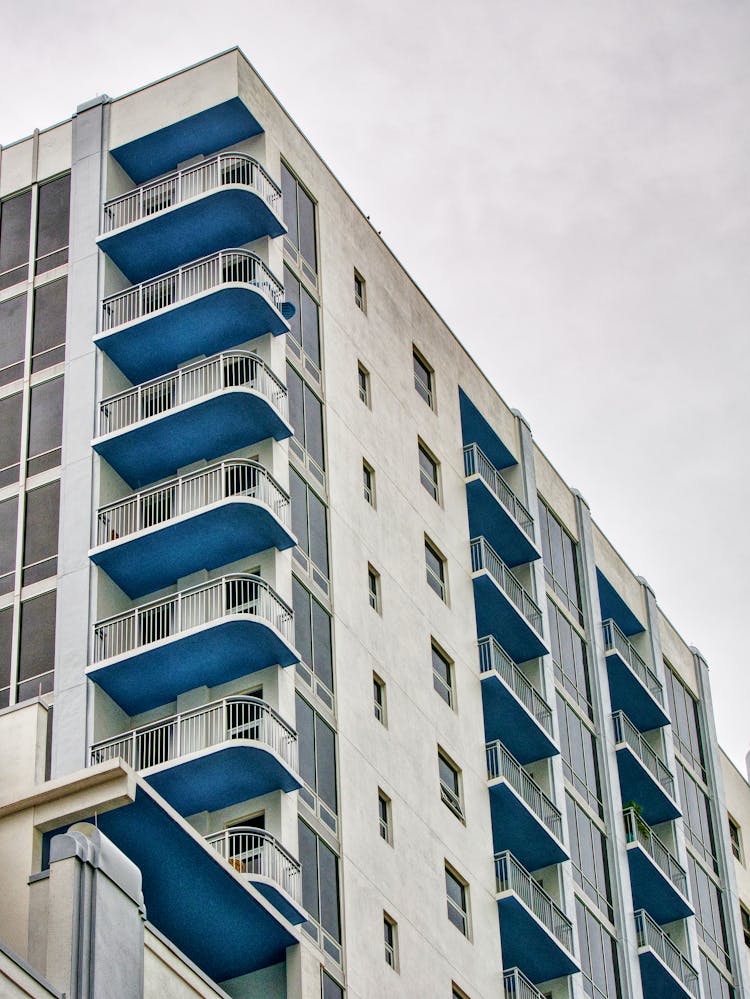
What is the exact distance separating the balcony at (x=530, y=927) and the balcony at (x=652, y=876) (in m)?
6.81

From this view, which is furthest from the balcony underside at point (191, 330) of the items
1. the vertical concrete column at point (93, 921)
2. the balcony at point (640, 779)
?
the vertical concrete column at point (93, 921)

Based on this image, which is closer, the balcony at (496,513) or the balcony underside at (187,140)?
the balcony underside at (187,140)

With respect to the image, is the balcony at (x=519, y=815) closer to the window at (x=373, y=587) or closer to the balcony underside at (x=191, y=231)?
the window at (x=373, y=587)

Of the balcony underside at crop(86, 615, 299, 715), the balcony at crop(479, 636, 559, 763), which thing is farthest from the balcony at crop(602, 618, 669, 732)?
the balcony underside at crop(86, 615, 299, 715)

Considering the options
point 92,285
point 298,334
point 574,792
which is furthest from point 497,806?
point 92,285

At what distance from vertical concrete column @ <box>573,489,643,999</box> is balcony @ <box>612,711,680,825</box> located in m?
0.56

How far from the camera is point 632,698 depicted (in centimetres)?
6900

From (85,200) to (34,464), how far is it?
7611 millimetres

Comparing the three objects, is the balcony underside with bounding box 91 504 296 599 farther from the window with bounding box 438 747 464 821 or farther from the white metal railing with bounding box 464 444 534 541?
the white metal railing with bounding box 464 444 534 541

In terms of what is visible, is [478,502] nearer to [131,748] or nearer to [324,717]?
[324,717]

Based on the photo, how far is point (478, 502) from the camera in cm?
6141

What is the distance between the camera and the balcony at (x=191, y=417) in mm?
49906

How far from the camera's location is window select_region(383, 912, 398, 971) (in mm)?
47281

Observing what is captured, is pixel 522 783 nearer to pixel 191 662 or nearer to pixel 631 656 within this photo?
pixel 631 656
